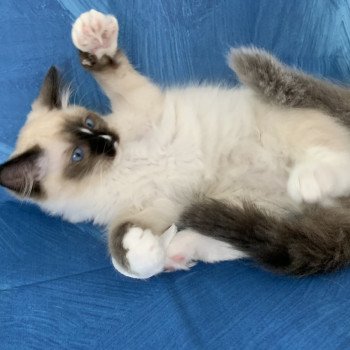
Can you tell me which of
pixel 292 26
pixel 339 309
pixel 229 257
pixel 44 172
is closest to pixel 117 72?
pixel 44 172

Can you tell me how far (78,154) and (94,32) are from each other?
1.07 feet

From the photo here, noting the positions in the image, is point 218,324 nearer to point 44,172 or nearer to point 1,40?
point 44,172

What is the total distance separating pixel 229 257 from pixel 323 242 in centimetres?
25

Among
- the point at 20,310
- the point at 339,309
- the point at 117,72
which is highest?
the point at 117,72

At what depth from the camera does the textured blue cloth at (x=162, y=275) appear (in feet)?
3.40

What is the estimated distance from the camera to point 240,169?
1363 mm

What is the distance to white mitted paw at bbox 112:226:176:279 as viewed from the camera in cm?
112

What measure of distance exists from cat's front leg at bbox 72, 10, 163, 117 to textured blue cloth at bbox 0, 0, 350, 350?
0.23 meters

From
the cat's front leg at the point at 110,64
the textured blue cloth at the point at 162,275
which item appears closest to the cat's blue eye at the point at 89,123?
the cat's front leg at the point at 110,64

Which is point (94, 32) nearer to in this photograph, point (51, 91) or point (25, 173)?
point (51, 91)

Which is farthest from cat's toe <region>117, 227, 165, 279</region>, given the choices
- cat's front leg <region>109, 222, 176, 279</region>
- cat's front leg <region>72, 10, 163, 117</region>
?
cat's front leg <region>72, 10, 163, 117</region>

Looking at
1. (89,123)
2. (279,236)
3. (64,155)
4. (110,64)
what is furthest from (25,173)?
(279,236)

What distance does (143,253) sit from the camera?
1115 mm

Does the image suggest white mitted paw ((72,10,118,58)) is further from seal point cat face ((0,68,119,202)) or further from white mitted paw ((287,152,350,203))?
white mitted paw ((287,152,350,203))
